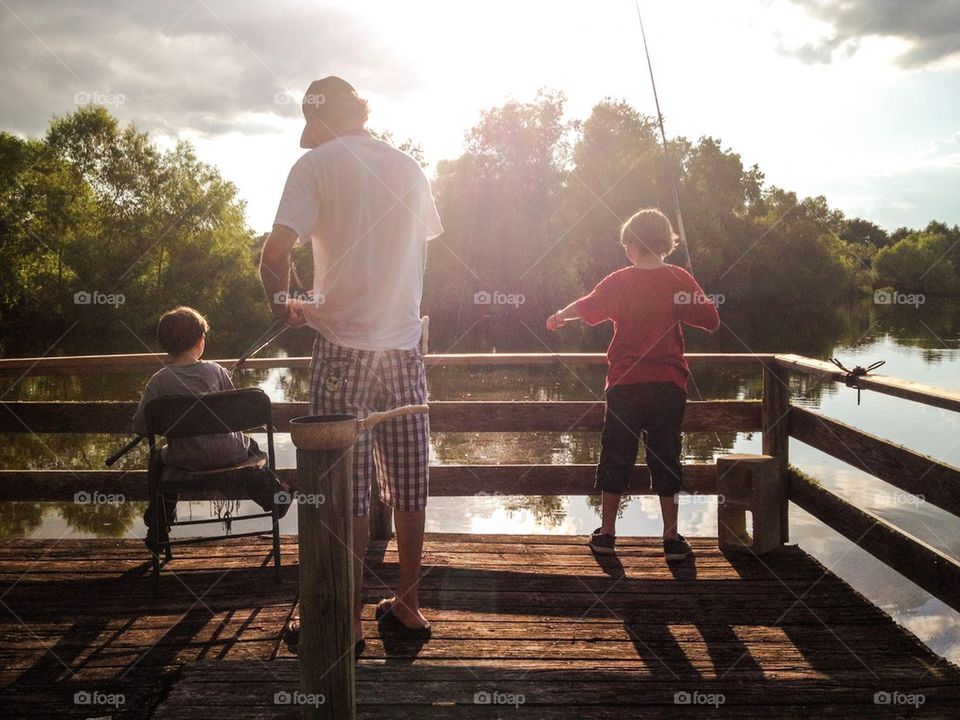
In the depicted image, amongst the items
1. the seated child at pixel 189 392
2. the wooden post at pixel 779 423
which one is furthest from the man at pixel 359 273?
the wooden post at pixel 779 423

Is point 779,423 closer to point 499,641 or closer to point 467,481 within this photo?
point 467,481

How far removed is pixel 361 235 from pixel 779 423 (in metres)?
2.54

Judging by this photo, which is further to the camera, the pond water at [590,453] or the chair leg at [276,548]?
the pond water at [590,453]

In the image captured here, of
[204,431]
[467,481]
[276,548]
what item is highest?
[204,431]

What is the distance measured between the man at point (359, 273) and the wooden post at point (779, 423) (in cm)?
217

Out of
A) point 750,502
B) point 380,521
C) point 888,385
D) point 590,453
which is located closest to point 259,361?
point 380,521

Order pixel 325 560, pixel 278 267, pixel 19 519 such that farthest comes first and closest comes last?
pixel 19 519, pixel 278 267, pixel 325 560

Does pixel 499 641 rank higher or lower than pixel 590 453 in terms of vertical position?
higher

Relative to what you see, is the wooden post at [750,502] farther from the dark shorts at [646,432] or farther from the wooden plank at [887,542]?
the dark shorts at [646,432]

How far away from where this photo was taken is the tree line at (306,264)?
2786cm

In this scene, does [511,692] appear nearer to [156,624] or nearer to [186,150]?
[156,624]

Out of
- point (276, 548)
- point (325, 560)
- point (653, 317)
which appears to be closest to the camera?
point (325, 560)

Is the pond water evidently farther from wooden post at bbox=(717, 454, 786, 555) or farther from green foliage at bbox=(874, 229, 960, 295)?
green foliage at bbox=(874, 229, 960, 295)

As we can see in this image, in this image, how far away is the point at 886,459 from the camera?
3.11m
